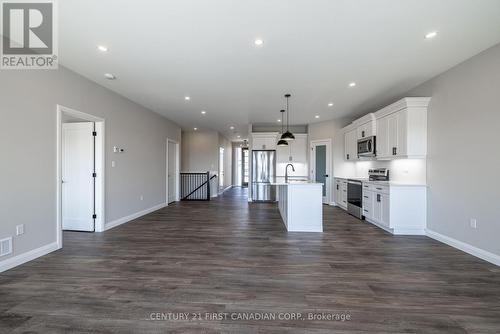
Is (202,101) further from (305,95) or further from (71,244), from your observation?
(71,244)

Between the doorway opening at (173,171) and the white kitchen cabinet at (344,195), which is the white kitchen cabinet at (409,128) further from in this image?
the doorway opening at (173,171)

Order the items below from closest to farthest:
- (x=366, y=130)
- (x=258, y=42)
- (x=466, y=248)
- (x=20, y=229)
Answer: (x=258, y=42) < (x=20, y=229) < (x=466, y=248) < (x=366, y=130)

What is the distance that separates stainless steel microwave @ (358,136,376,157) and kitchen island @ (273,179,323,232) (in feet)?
6.25

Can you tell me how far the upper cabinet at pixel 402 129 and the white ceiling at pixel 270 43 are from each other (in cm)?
46

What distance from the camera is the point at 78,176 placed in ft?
14.9

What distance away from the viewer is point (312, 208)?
460 cm

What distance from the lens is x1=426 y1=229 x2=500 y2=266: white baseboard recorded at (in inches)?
120

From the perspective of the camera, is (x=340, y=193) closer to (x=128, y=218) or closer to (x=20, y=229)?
(x=128, y=218)

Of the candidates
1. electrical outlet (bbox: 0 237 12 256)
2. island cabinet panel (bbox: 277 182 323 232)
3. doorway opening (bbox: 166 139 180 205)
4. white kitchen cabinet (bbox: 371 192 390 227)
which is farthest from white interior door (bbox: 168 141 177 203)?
white kitchen cabinet (bbox: 371 192 390 227)

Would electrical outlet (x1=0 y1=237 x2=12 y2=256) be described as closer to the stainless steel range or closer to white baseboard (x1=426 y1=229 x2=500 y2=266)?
white baseboard (x1=426 y1=229 x2=500 y2=266)

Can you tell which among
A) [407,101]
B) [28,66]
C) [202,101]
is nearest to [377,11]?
[407,101]

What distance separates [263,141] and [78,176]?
5580mm

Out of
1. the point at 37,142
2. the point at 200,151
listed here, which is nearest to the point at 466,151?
the point at 37,142

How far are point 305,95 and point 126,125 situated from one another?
4.11 m
